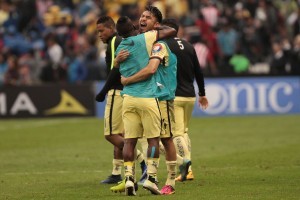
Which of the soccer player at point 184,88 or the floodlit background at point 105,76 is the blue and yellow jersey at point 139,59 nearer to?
the soccer player at point 184,88

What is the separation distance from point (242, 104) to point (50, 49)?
273 inches

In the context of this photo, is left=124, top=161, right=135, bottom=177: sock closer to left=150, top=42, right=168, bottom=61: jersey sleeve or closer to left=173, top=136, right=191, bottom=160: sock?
left=150, top=42, right=168, bottom=61: jersey sleeve

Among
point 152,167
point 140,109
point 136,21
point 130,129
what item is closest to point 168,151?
point 152,167

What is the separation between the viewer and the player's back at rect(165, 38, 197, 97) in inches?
541

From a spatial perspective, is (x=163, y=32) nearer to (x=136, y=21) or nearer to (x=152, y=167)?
(x=152, y=167)

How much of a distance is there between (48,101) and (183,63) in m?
14.4

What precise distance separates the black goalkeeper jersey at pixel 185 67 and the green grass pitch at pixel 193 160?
4.30 feet

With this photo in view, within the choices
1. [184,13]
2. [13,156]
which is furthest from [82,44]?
[13,156]

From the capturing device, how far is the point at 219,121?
25.8m

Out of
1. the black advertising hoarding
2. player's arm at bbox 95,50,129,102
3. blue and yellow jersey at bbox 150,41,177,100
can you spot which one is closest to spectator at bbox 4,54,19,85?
the black advertising hoarding

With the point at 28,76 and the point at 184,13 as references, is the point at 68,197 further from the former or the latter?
the point at 184,13

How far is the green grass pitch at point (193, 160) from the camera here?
12.1 m

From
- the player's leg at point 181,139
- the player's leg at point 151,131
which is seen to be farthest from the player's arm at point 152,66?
the player's leg at point 181,139

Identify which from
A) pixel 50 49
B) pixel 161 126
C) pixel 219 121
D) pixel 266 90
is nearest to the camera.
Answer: pixel 161 126
